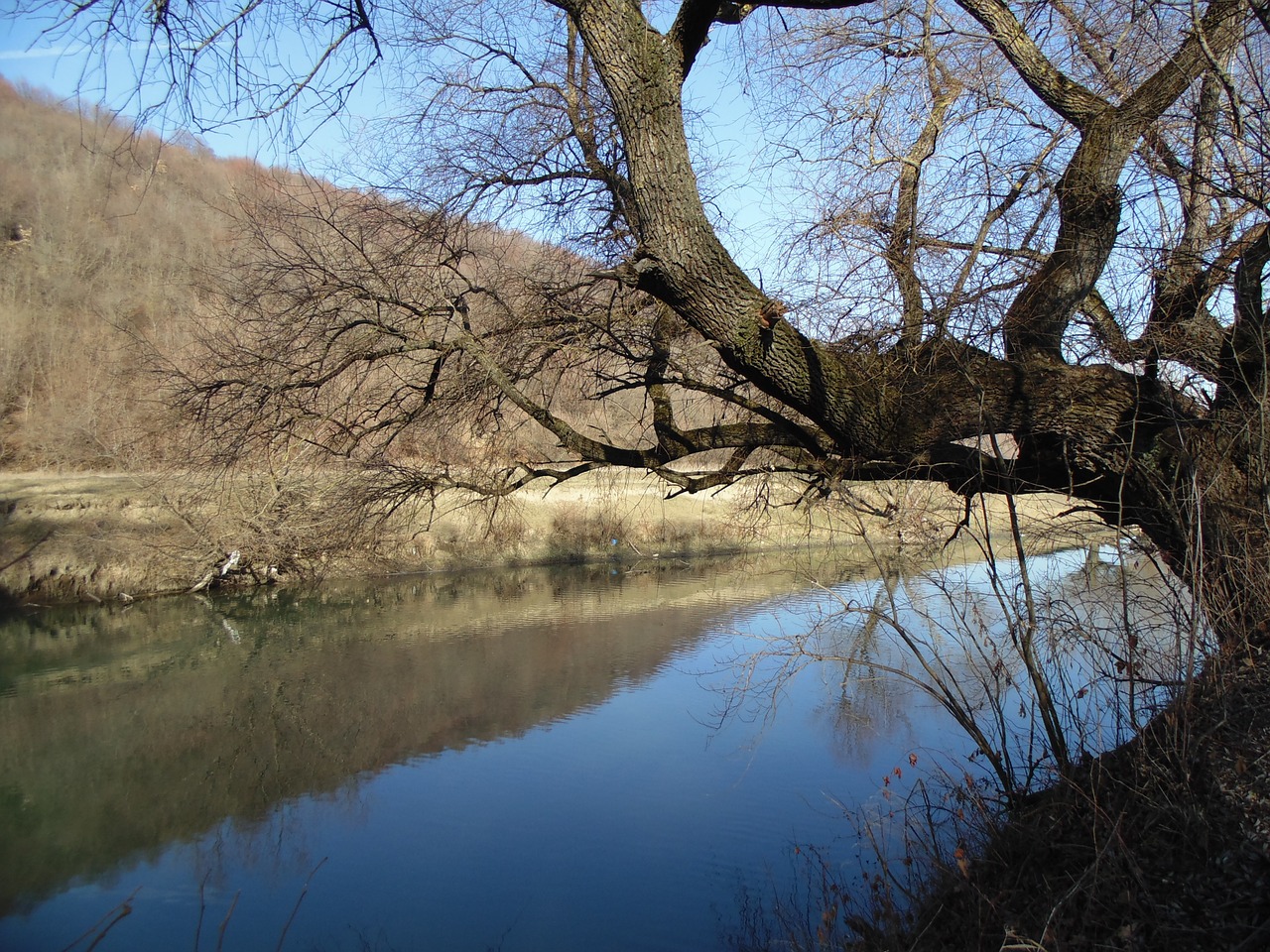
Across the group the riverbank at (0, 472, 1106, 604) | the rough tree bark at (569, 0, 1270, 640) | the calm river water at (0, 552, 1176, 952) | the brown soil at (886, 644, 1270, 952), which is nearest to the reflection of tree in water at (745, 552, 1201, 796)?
the calm river water at (0, 552, 1176, 952)

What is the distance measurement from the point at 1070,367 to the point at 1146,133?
50.3 inches

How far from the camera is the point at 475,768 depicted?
834cm

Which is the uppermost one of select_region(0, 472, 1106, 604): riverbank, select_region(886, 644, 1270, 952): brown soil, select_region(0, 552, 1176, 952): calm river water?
select_region(0, 472, 1106, 604): riverbank

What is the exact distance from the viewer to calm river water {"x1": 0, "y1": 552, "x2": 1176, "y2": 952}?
5.75 meters

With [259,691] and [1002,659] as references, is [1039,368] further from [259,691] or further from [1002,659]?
[259,691]

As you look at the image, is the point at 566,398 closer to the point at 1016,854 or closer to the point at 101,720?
the point at 1016,854

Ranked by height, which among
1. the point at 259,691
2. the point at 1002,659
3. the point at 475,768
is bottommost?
the point at 475,768

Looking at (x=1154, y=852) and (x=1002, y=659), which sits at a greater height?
(x=1002, y=659)

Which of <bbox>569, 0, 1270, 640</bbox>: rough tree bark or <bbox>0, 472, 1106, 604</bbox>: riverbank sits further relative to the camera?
<bbox>0, 472, 1106, 604</bbox>: riverbank

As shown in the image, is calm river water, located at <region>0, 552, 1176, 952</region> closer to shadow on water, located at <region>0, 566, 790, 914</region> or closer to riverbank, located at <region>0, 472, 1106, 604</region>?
shadow on water, located at <region>0, 566, 790, 914</region>

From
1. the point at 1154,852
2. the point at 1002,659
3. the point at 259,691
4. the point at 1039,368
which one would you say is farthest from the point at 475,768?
the point at 1154,852

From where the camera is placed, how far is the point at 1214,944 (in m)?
2.54

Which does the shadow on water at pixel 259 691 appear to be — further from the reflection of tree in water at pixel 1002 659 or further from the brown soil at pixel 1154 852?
the brown soil at pixel 1154 852

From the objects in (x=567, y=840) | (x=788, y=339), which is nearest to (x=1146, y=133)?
(x=788, y=339)
